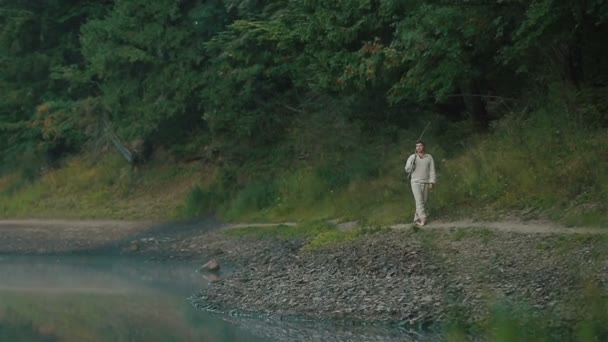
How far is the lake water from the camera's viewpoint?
16281 millimetres

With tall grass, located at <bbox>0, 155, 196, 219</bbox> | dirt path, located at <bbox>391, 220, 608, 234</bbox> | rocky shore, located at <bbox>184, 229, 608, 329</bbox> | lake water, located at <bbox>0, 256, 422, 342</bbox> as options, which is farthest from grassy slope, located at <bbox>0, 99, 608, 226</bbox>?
lake water, located at <bbox>0, 256, 422, 342</bbox>

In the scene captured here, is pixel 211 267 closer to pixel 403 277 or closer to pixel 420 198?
pixel 420 198

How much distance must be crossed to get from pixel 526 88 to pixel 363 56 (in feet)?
12.9

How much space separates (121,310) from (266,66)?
14.3m

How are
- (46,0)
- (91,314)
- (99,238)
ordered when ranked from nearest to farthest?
(91,314)
(99,238)
(46,0)

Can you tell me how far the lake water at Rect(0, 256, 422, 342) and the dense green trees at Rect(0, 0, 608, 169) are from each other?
22.4 ft

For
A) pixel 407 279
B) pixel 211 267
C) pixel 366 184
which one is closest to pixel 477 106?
pixel 366 184

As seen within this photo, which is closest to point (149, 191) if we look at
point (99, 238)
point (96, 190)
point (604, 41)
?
point (96, 190)

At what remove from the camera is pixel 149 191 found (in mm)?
38531

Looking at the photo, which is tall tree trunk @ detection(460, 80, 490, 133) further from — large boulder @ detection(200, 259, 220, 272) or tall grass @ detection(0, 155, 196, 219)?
tall grass @ detection(0, 155, 196, 219)

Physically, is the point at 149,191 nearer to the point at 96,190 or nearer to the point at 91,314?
the point at 96,190

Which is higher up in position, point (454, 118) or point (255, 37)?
point (255, 37)

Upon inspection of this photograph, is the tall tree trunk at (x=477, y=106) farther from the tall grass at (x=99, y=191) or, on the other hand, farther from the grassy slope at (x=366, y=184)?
the tall grass at (x=99, y=191)

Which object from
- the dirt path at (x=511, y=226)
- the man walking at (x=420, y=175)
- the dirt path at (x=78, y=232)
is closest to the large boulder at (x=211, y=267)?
the dirt path at (x=78, y=232)
